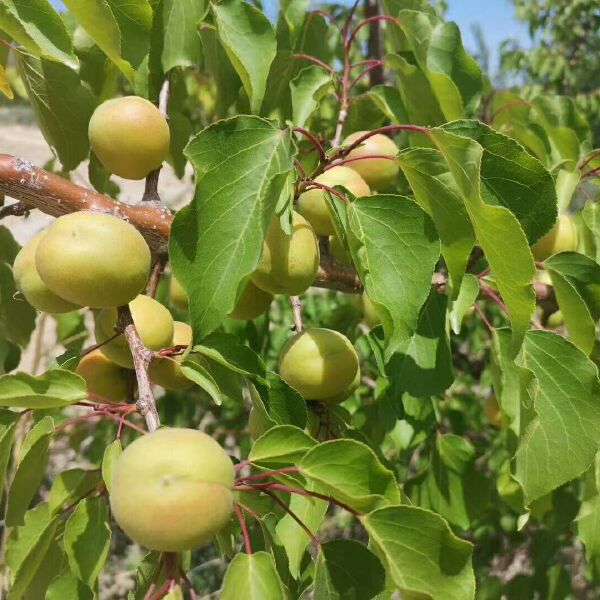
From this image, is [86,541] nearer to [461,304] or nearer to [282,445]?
[282,445]

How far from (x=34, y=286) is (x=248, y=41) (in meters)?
0.44

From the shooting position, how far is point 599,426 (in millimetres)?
910

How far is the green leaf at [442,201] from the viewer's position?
2.53ft

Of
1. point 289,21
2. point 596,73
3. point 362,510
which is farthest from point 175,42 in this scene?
point 596,73

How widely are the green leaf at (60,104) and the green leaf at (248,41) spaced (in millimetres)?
278

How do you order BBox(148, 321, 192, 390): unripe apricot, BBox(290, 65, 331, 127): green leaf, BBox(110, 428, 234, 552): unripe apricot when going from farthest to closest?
BBox(290, 65, 331, 127): green leaf < BBox(148, 321, 192, 390): unripe apricot < BBox(110, 428, 234, 552): unripe apricot

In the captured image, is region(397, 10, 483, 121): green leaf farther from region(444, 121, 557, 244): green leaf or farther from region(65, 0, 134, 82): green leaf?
region(65, 0, 134, 82): green leaf

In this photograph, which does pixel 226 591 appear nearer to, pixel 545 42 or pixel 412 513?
pixel 412 513

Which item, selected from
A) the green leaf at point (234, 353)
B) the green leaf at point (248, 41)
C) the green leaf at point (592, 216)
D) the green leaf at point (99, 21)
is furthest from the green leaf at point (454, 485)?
the green leaf at point (99, 21)

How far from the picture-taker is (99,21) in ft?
2.79

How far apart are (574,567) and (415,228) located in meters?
2.29

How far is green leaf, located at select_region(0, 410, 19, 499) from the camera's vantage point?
754 millimetres

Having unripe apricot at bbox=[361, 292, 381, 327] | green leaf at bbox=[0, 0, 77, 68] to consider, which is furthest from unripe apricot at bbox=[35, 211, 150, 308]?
unripe apricot at bbox=[361, 292, 381, 327]

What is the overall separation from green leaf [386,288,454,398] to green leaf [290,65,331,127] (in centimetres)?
36
